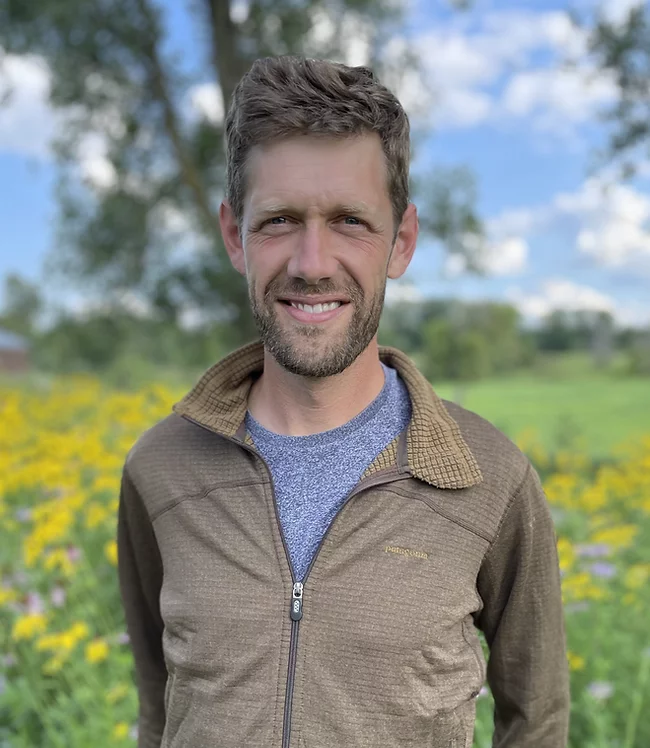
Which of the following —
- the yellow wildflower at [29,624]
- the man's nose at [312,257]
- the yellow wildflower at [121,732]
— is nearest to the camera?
the man's nose at [312,257]

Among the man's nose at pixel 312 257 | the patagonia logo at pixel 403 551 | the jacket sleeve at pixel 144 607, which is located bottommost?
the jacket sleeve at pixel 144 607

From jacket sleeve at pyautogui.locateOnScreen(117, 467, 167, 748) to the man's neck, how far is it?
481 mm

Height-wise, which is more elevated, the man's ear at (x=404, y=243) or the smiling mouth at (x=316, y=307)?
the man's ear at (x=404, y=243)

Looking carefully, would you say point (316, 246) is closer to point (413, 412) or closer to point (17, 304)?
point (413, 412)

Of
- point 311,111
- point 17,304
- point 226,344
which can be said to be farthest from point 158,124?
point 17,304

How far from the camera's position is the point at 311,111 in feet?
4.86

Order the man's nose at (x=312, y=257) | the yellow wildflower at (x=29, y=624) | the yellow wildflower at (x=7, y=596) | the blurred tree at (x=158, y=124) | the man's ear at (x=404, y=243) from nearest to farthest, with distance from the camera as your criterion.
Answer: the man's nose at (x=312, y=257), the man's ear at (x=404, y=243), the yellow wildflower at (x=29, y=624), the yellow wildflower at (x=7, y=596), the blurred tree at (x=158, y=124)

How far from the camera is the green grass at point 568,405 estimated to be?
30.2 feet

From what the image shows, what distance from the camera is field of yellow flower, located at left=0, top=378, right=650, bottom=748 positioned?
9.09 feet

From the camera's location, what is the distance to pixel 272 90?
1521 mm

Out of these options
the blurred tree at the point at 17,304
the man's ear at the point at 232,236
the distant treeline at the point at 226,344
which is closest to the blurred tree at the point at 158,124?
the distant treeline at the point at 226,344

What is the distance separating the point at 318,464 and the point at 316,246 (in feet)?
1.45

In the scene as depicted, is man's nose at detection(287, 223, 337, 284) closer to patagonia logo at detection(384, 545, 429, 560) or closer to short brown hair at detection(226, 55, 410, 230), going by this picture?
short brown hair at detection(226, 55, 410, 230)

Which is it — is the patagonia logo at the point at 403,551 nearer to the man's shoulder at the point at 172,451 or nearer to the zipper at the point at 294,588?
the zipper at the point at 294,588
